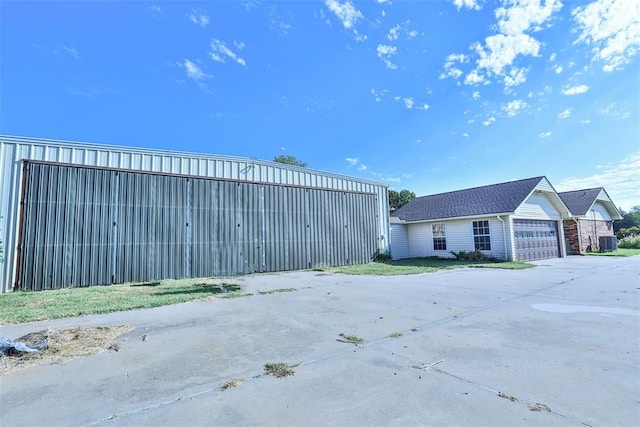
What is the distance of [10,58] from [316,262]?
13.1m

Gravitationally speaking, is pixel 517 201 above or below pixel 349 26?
below

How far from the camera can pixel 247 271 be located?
1319 centimetres

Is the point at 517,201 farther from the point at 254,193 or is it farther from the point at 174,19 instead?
the point at 174,19

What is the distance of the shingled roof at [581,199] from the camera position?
23.8 m

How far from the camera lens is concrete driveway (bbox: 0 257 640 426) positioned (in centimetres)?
237

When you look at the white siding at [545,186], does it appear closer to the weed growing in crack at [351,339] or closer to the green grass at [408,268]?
the green grass at [408,268]

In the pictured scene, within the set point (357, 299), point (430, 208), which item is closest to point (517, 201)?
point (430, 208)

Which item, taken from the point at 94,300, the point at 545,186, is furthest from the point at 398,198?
the point at 94,300

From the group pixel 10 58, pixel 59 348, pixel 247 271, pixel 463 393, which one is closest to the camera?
pixel 463 393

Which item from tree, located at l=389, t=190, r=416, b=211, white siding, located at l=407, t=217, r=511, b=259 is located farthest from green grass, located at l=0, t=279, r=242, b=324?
tree, located at l=389, t=190, r=416, b=211

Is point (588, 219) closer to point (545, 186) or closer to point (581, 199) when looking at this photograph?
point (581, 199)

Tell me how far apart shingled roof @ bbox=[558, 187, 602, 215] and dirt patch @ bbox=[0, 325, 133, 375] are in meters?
29.8

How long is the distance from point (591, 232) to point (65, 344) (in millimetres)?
33282

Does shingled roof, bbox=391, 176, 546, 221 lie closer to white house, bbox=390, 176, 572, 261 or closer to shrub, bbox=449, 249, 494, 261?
white house, bbox=390, 176, 572, 261
